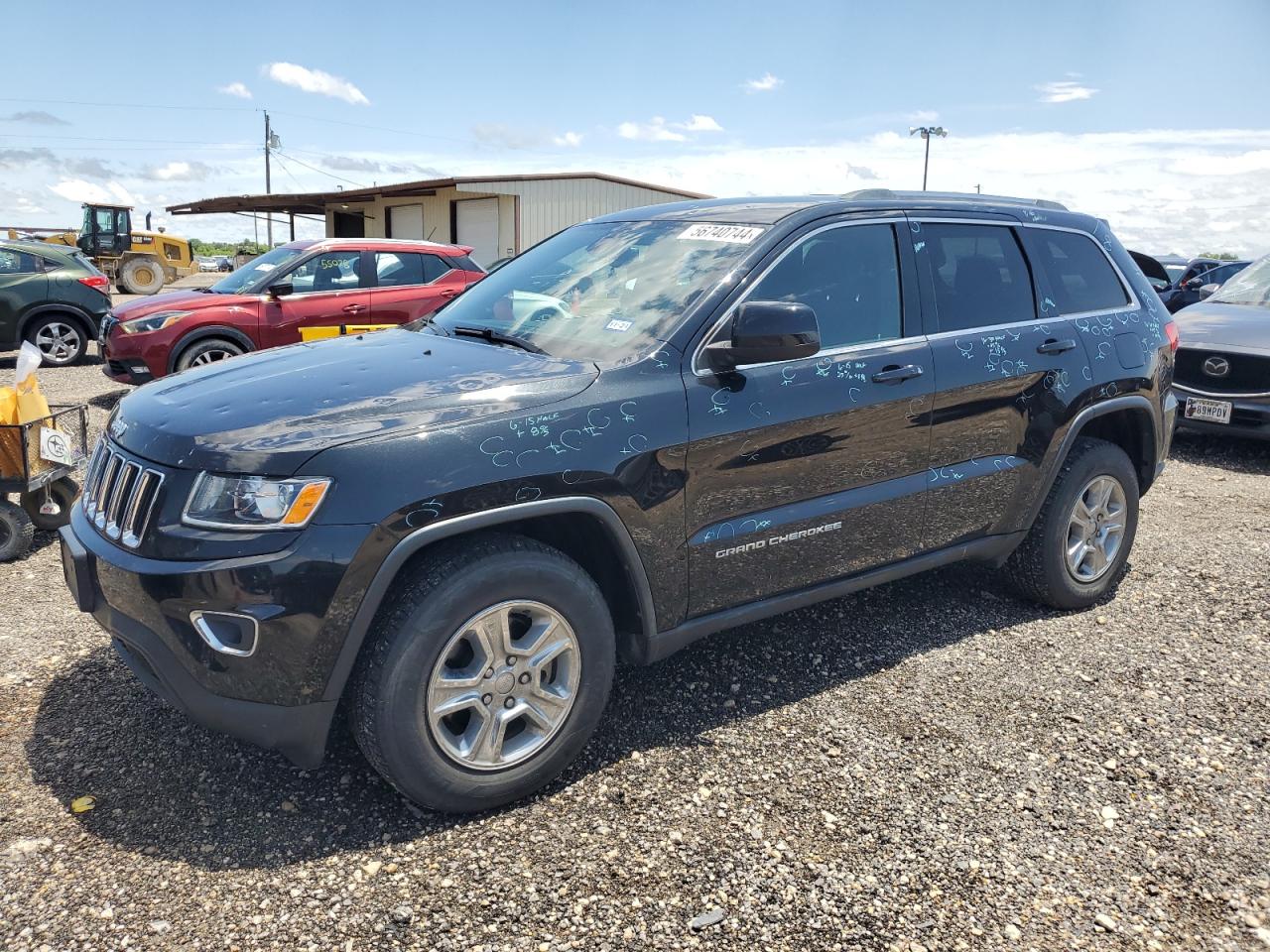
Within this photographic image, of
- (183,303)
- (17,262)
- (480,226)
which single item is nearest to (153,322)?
(183,303)

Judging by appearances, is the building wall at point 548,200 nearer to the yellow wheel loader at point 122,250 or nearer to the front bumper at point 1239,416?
the yellow wheel loader at point 122,250

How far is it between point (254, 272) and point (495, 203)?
16.8 m

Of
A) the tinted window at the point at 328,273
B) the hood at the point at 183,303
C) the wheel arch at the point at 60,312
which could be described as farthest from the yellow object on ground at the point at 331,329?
the wheel arch at the point at 60,312

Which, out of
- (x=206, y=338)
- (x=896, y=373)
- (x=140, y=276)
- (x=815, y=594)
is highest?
(x=140, y=276)

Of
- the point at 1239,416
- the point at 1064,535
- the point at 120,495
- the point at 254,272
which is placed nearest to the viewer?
the point at 120,495

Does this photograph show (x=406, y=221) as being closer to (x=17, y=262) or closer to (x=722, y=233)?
(x=17, y=262)

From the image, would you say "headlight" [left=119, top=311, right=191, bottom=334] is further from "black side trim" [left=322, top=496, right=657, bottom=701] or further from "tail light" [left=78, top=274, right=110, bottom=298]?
"black side trim" [left=322, top=496, right=657, bottom=701]

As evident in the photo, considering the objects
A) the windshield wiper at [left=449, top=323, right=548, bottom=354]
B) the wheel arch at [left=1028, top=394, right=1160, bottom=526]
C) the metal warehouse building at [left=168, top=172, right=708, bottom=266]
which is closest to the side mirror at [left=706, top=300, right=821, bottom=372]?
the windshield wiper at [left=449, top=323, right=548, bottom=354]

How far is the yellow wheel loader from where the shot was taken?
2869cm

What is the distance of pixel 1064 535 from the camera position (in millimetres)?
4395

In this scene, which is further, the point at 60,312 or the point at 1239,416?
the point at 60,312

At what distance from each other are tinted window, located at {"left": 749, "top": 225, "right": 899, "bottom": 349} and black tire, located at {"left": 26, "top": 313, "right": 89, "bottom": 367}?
12131 millimetres

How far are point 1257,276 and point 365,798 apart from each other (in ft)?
32.2

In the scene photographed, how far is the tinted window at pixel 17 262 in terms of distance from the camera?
12.1 metres
